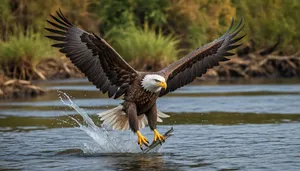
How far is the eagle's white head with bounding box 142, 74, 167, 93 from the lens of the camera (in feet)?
35.8

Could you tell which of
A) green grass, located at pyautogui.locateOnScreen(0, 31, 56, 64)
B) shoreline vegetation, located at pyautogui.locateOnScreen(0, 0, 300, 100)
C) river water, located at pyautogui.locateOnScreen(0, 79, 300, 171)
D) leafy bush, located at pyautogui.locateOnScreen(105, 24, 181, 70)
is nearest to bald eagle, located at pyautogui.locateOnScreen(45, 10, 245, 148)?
river water, located at pyautogui.locateOnScreen(0, 79, 300, 171)

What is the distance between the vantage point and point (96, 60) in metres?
11.8

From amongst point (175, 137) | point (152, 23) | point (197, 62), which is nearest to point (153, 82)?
point (197, 62)

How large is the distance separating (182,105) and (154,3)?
19681 millimetres

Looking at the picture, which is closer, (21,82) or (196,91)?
(21,82)

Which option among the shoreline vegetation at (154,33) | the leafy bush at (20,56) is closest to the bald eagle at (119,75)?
the shoreline vegetation at (154,33)

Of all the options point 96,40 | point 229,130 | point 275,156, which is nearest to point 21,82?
point 229,130

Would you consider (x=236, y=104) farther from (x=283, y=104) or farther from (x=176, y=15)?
(x=176, y=15)

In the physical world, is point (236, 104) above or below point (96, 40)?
below

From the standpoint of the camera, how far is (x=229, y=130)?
14.1 metres

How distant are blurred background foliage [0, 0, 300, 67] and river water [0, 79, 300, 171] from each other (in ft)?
29.5

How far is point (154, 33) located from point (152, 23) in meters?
6.65

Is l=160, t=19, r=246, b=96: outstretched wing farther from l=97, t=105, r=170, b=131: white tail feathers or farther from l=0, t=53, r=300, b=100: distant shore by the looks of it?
l=0, t=53, r=300, b=100: distant shore

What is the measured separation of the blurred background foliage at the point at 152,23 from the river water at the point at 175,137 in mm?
8994
